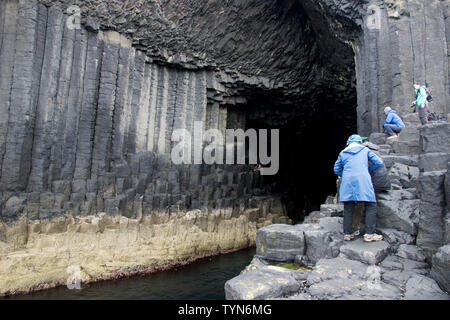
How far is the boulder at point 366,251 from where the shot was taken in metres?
3.95

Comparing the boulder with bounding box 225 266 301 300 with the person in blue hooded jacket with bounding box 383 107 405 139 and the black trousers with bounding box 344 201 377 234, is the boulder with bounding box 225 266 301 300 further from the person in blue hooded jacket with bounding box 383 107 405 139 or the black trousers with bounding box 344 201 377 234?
the person in blue hooded jacket with bounding box 383 107 405 139

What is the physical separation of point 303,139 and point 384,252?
16685 mm

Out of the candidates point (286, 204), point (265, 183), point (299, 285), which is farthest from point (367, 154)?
point (286, 204)

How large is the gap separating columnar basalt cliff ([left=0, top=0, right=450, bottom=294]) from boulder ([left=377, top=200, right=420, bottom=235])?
5.96m

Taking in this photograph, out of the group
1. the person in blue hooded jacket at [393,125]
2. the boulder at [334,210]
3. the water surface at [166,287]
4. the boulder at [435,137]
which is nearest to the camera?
the boulder at [435,137]

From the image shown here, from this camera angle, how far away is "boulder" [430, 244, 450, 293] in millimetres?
3204

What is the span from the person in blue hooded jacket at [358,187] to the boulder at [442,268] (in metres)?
0.97

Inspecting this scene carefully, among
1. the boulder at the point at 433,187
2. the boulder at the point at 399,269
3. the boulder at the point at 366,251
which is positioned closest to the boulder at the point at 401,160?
the boulder at the point at 433,187

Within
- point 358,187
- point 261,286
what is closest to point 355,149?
point 358,187

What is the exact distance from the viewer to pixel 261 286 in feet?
11.3

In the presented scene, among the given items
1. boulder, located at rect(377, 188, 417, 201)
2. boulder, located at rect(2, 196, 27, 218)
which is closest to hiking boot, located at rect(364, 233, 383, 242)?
boulder, located at rect(377, 188, 417, 201)

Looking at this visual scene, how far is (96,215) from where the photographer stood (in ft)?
32.1

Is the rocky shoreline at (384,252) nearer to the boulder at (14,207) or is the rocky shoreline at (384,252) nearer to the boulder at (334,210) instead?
the boulder at (334,210)

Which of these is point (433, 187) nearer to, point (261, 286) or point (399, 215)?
point (399, 215)
